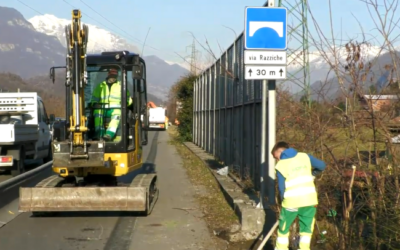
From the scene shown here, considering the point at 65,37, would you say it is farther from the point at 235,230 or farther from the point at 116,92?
the point at 235,230

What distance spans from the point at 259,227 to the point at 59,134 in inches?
167

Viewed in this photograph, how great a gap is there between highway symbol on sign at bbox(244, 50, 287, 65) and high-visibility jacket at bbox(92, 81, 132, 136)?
3.37 meters

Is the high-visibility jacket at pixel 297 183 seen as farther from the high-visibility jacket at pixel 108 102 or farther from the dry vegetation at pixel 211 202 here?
the high-visibility jacket at pixel 108 102

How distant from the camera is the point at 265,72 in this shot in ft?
30.0

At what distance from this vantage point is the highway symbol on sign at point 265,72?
9141 mm

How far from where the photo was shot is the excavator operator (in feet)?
38.0

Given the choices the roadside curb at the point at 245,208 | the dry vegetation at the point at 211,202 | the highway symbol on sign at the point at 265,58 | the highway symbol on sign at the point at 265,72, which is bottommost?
the dry vegetation at the point at 211,202

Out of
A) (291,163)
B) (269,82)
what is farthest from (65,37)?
(291,163)

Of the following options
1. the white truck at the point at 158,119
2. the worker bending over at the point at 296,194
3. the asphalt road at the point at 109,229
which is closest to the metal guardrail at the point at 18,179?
→ the asphalt road at the point at 109,229

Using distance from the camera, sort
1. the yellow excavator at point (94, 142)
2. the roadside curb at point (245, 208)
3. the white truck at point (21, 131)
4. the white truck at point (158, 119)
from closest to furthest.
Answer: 1. the roadside curb at point (245, 208)
2. the yellow excavator at point (94, 142)
3. the white truck at point (21, 131)
4. the white truck at point (158, 119)

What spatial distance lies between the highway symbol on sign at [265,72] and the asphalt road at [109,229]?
8.74 ft

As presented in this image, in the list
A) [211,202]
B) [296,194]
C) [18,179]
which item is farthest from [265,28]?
[18,179]

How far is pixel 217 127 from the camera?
2111cm

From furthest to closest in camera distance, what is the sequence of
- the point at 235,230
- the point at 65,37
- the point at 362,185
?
the point at 65,37 < the point at 235,230 < the point at 362,185
